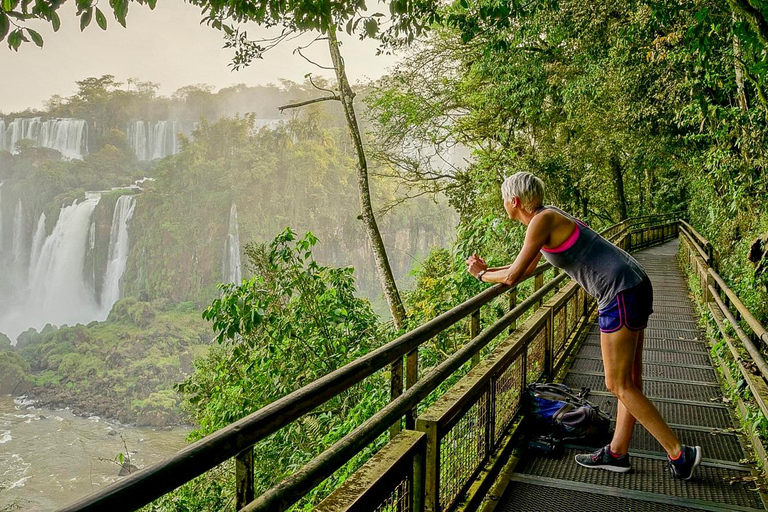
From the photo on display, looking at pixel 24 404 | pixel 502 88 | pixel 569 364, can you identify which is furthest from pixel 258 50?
pixel 24 404

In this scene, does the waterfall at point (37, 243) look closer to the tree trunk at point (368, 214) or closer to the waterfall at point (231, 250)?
the waterfall at point (231, 250)

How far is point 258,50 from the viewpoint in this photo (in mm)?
11219

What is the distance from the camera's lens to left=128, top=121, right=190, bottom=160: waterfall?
281 feet

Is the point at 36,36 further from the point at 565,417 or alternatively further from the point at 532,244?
the point at 565,417

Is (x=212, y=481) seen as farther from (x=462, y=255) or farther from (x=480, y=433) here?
(x=480, y=433)

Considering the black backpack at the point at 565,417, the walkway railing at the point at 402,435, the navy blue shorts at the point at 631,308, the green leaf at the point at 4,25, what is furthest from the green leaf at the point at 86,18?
the black backpack at the point at 565,417

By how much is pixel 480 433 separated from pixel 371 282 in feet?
241

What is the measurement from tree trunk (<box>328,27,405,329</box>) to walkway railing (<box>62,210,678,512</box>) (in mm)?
7508

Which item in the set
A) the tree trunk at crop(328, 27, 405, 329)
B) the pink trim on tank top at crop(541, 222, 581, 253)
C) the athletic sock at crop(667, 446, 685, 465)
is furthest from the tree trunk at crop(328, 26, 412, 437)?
the pink trim on tank top at crop(541, 222, 581, 253)

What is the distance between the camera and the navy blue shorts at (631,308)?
2932 millimetres

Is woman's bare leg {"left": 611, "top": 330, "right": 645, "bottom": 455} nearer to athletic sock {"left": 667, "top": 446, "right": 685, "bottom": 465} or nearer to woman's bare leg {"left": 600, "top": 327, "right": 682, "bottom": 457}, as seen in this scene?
woman's bare leg {"left": 600, "top": 327, "right": 682, "bottom": 457}

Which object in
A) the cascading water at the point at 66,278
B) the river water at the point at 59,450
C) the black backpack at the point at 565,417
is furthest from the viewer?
the cascading water at the point at 66,278

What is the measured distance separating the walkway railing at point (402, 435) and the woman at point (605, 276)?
47 cm

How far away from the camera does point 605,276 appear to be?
9.74ft
